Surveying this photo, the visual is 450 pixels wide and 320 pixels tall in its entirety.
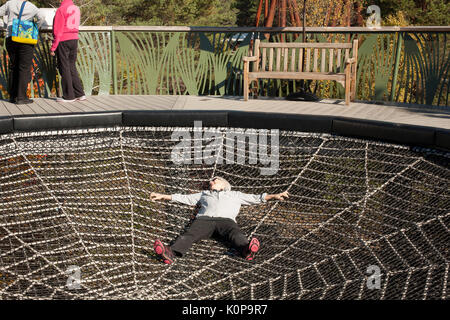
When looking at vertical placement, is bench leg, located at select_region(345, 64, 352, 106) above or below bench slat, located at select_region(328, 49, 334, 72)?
below

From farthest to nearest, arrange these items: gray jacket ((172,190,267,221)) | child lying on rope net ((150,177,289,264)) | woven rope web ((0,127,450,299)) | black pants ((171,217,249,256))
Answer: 1. gray jacket ((172,190,267,221))
2. black pants ((171,217,249,256))
3. child lying on rope net ((150,177,289,264))
4. woven rope web ((0,127,450,299))

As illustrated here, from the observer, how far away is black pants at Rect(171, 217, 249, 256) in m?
4.09

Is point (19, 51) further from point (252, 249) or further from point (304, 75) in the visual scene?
point (252, 249)

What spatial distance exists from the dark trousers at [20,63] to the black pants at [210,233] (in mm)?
3817

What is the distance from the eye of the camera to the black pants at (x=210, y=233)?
161 inches

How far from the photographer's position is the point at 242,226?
4711mm

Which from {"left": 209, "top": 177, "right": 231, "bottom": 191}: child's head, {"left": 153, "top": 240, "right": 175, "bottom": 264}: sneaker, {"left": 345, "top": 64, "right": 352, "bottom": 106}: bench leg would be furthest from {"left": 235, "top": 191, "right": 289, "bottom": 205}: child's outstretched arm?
{"left": 345, "top": 64, "right": 352, "bottom": 106}: bench leg

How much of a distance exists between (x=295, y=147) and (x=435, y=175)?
1.49 metres

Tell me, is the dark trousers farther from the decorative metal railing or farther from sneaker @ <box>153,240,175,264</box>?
sneaker @ <box>153,240,175,264</box>

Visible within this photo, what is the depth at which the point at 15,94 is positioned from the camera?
7.29m

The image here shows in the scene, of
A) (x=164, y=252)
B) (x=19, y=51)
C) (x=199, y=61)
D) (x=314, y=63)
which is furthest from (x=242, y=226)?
(x=199, y=61)

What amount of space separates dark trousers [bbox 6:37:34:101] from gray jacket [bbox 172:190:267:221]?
3.37 metres

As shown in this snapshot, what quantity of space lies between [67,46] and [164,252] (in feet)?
14.5
